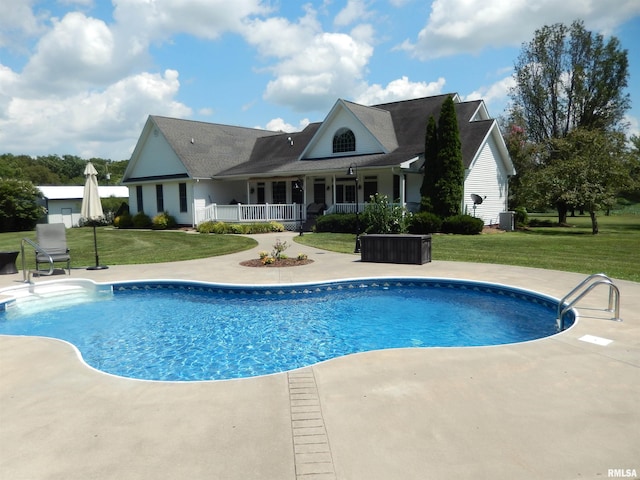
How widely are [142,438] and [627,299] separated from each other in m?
8.40

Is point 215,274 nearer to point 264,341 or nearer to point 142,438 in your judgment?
point 264,341

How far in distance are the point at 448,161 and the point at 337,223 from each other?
6.43 meters

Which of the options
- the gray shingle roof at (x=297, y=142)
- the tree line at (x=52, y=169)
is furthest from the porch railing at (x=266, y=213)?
the tree line at (x=52, y=169)

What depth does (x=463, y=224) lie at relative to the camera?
69.9ft

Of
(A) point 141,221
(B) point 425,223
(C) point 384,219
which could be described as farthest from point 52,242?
(A) point 141,221

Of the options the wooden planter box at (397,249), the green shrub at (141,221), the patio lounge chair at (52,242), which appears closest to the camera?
the patio lounge chair at (52,242)

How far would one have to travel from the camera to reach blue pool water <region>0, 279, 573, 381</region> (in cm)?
657

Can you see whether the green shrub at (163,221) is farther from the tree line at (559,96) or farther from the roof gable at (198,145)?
the tree line at (559,96)

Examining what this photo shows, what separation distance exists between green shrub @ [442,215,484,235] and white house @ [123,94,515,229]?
8.54 feet

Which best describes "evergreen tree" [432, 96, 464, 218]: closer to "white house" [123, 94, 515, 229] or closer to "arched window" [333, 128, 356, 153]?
"white house" [123, 94, 515, 229]

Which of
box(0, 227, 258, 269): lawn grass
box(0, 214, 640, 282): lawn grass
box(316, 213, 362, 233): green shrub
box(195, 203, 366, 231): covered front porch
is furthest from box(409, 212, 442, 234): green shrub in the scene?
box(0, 227, 258, 269): lawn grass

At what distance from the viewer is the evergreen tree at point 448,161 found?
21.5 meters
